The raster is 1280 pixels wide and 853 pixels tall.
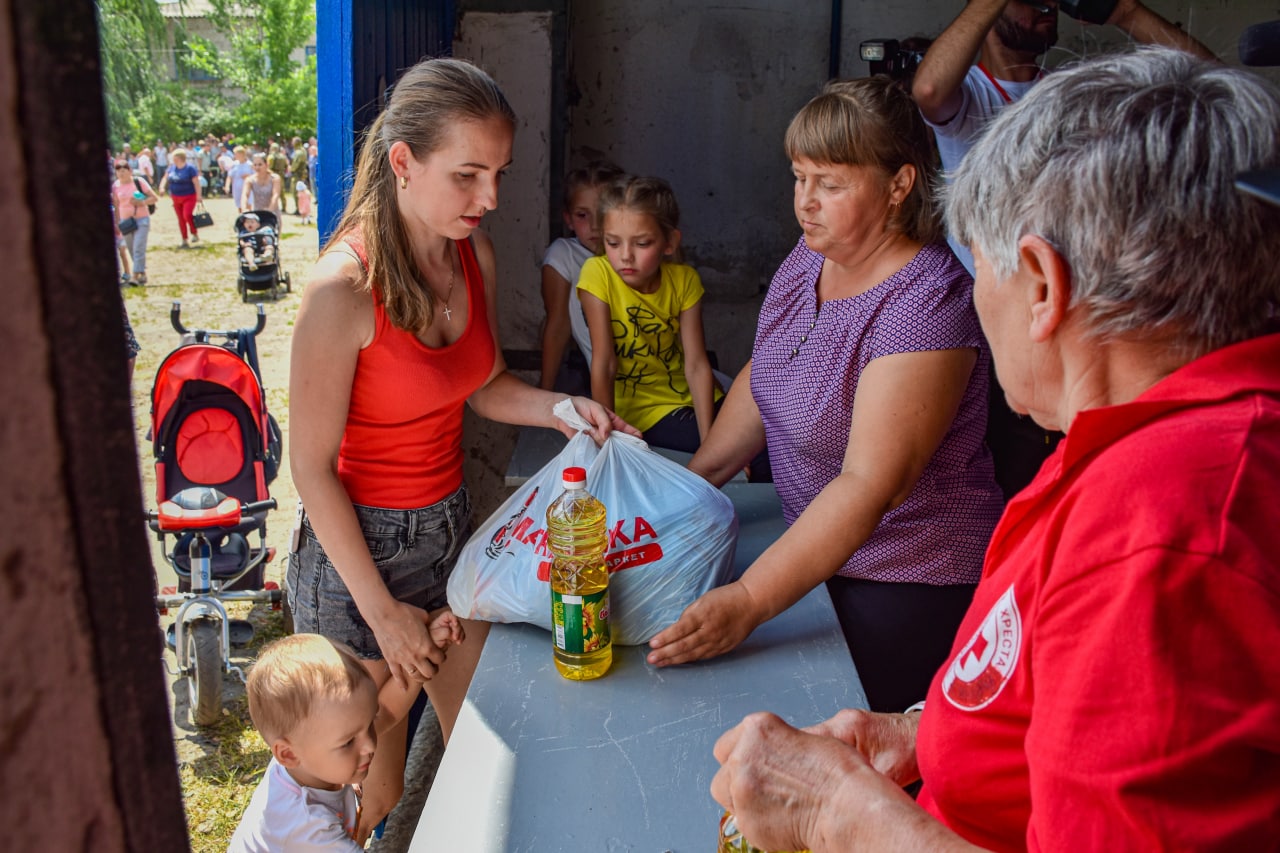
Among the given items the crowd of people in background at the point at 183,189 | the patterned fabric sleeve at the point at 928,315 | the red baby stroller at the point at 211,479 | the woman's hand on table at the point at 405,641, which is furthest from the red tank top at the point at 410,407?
the crowd of people in background at the point at 183,189

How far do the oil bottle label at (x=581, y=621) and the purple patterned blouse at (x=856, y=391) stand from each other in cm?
60

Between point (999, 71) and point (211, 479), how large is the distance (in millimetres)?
3531

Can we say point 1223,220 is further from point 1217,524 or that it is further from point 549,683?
point 549,683

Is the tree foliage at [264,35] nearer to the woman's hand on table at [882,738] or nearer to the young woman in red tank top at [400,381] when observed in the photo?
the young woman in red tank top at [400,381]

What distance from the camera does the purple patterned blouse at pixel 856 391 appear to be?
5.92 ft

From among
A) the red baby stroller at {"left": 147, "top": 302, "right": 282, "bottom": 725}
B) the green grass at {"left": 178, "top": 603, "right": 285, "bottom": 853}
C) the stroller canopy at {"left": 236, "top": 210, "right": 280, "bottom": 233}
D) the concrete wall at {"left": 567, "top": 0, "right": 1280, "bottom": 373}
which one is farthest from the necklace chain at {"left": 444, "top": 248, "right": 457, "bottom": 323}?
the stroller canopy at {"left": 236, "top": 210, "right": 280, "bottom": 233}

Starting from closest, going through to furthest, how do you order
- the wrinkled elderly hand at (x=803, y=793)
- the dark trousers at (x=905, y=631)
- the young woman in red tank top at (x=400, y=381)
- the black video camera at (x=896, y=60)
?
the wrinkled elderly hand at (x=803, y=793) → the young woman in red tank top at (x=400, y=381) → the dark trousers at (x=905, y=631) → the black video camera at (x=896, y=60)

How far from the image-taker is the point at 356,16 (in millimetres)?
2564

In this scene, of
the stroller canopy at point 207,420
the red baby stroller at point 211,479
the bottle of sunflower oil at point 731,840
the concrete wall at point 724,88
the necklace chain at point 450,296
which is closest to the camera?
the bottle of sunflower oil at point 731,840

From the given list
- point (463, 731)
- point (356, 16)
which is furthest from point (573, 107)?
point (463, 731)

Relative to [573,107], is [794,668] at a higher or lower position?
lower

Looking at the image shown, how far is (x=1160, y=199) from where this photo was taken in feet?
2.76

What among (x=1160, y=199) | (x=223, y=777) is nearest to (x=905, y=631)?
(x=1160, y=199)

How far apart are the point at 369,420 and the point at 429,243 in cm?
39
